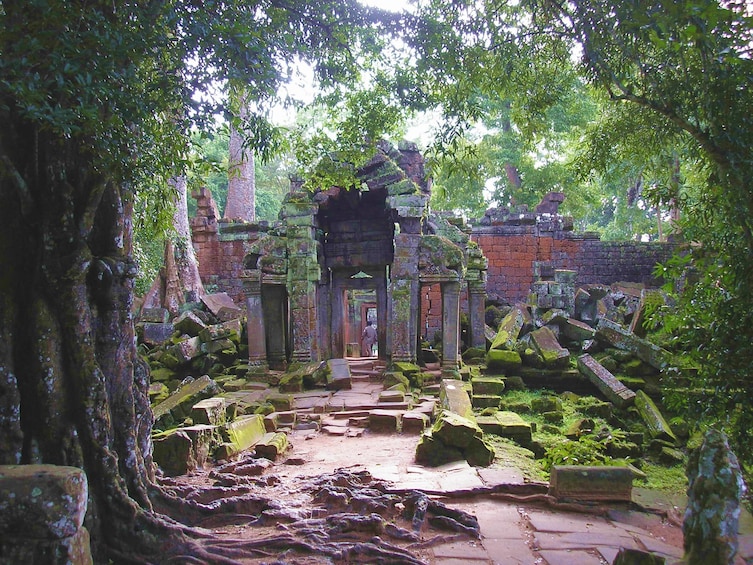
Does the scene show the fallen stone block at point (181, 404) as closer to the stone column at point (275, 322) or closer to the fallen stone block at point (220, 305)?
the stone column at point (275, 322)

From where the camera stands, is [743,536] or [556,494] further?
[556,494]

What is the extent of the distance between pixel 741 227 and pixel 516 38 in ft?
10.7

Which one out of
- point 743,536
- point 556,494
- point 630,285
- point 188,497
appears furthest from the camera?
point 630,285

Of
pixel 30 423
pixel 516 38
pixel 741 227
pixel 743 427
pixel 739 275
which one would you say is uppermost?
pixel 516 38

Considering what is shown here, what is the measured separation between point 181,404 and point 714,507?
6.26 meters

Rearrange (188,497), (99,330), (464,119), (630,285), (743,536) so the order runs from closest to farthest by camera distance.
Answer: (99,330) < (743,536) < (188,497) < (464,119) < (630,285)

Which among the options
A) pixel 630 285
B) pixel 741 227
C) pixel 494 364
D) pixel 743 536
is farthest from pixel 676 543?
pixel 630 285

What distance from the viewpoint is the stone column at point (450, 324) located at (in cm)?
1019

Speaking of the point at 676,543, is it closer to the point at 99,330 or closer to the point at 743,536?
the point at 743,536

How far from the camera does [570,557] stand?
377 centimetres

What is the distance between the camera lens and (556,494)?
4.80 metres

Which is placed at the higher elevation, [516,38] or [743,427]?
[516,38]

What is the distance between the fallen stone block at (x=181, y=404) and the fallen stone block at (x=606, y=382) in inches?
232

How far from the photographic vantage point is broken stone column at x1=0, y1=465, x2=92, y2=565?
2631 mm
